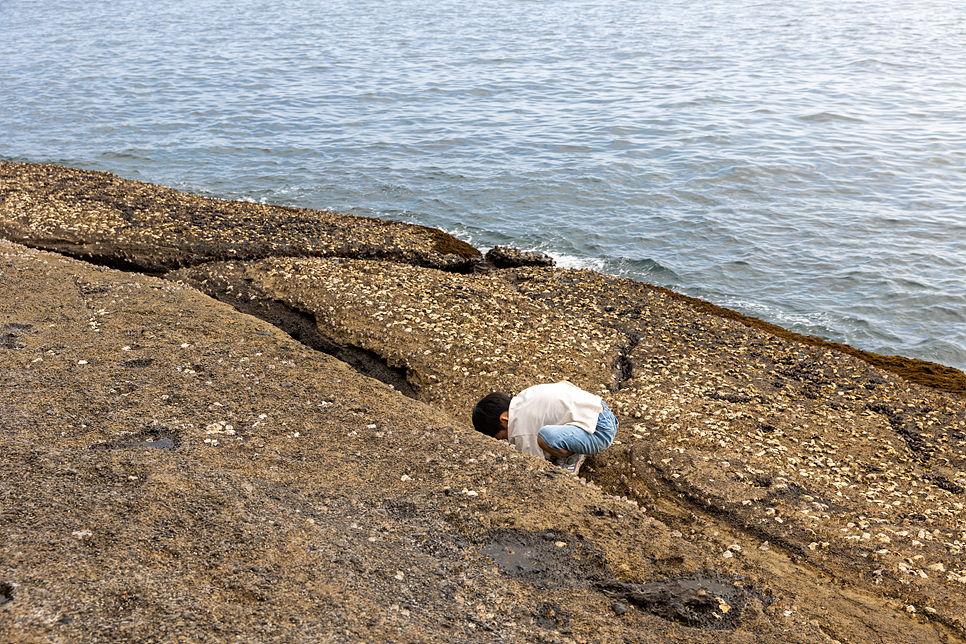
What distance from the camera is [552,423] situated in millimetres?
6125

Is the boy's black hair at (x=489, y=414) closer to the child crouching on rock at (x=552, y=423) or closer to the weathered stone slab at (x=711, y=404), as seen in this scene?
the child crouching on rock at (x=552, y=423)

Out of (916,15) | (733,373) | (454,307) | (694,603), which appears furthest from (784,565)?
(916,15)

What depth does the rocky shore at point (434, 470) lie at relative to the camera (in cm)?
405

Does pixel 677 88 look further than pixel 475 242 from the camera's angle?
Yes

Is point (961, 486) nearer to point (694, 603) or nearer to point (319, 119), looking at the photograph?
point (694, 603)

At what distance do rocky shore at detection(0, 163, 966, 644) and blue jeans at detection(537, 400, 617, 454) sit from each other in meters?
0.37

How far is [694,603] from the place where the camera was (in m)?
4.32

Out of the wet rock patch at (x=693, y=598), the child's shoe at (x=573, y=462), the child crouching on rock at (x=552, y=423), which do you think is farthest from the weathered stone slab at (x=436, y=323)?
the wet rock patch at (x=693, y=598)

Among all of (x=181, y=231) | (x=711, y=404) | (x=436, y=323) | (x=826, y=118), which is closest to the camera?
(x=711, y=404)

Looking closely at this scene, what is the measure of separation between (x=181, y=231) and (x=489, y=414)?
23.6 feet

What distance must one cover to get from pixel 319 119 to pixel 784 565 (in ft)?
67.7

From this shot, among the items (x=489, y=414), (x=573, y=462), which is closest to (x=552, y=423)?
(x=573, y=462)

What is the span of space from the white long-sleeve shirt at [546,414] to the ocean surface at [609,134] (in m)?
6.51

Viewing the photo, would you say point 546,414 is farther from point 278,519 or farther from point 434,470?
point 278,519
